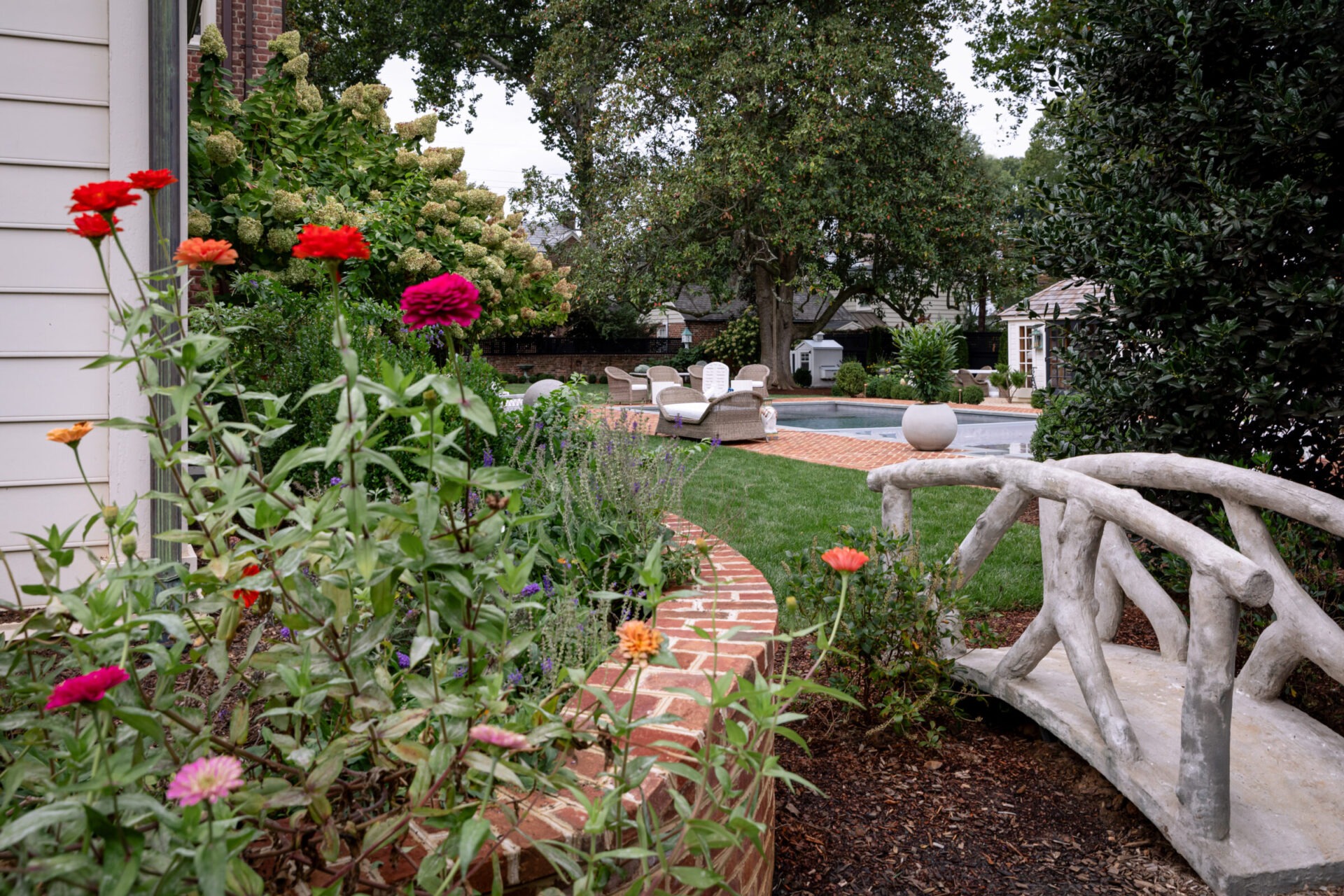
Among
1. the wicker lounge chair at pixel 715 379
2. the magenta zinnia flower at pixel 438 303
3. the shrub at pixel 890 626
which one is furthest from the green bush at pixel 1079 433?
the wicker lounge chair at pixel 715 379

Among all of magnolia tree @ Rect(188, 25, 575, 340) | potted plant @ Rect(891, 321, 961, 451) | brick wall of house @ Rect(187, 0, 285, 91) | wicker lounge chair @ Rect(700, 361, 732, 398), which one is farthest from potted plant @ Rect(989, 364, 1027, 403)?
brick wall of house @ Rect(187, 0, 285, 91)

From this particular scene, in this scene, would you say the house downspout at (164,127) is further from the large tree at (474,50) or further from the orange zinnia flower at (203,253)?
the large tree at (474,50)

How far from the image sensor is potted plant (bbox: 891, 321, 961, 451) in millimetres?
11664

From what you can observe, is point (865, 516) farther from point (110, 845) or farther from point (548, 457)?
point (110, 845)

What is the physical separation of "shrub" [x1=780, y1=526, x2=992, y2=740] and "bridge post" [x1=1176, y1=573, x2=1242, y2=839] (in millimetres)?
853

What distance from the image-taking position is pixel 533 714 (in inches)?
69.9

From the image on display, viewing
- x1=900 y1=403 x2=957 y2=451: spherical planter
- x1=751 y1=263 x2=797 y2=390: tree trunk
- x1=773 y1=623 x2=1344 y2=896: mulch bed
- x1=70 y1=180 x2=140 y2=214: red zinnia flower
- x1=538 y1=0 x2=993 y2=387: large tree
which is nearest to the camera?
x1=70 y1=180 x2=140 y2=214: red zinnia flower

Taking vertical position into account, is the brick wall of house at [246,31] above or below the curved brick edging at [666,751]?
above

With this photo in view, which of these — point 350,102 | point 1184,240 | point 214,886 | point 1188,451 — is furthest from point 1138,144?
point 350,102

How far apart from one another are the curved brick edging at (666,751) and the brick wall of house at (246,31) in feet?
35.8

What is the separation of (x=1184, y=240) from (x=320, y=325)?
4068 millimetres

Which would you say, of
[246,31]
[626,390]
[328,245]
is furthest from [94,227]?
[626,390]

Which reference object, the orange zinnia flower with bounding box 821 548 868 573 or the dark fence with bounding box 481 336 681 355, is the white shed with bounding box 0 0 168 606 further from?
the dark fence with bounding box 481 336 681 355

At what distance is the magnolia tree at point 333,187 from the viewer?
6.74 metres
